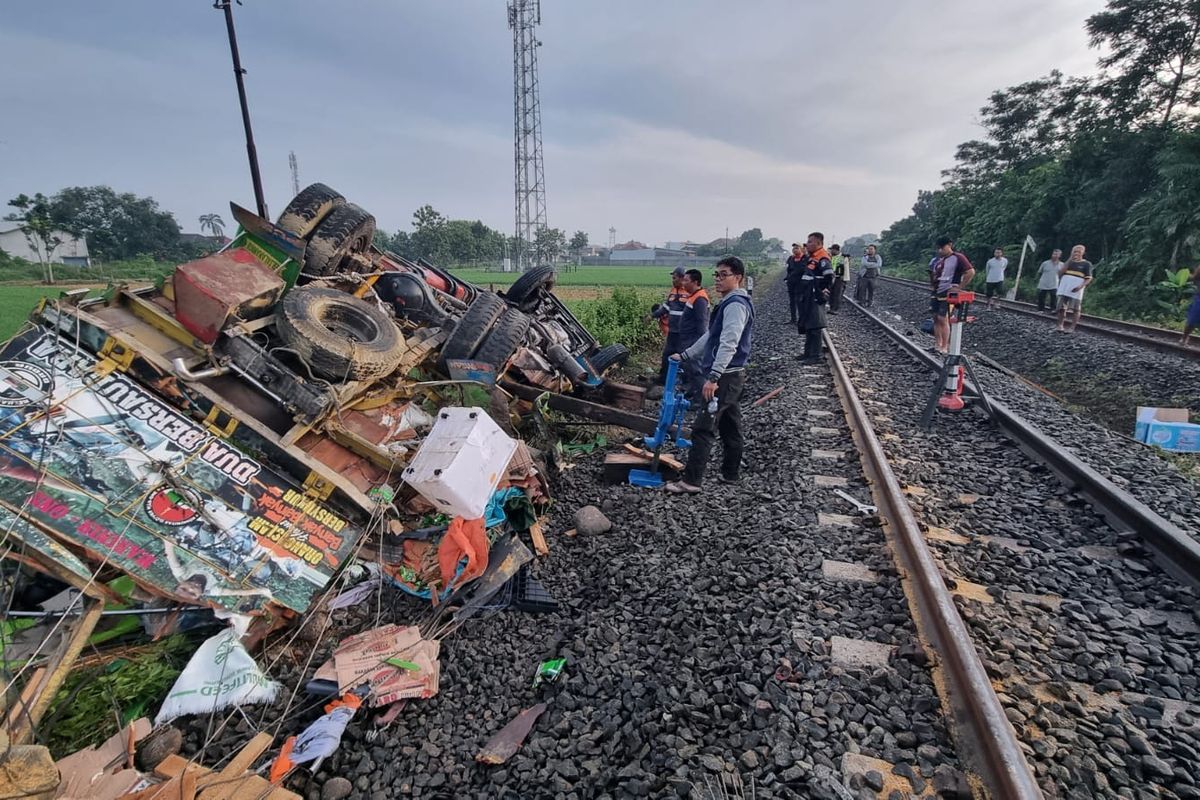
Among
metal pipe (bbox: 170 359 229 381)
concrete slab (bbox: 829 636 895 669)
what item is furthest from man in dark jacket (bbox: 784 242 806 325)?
metal pipe (bbox: 170 359 229 381)

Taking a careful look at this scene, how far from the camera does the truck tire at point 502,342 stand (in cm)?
518

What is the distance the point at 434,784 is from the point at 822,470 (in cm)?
364

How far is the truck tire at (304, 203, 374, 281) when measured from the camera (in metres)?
5.30

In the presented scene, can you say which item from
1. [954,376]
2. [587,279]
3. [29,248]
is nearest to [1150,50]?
[954,376]

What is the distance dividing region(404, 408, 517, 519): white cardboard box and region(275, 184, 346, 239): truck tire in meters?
3.06

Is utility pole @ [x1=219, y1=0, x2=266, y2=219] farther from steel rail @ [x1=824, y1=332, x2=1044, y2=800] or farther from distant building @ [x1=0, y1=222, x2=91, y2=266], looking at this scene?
distant building @ [x1=0, y1=222, x2=91, y2=266]

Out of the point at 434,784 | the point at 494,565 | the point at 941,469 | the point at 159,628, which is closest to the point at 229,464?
the point at 159,628

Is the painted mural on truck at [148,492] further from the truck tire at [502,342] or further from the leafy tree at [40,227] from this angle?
the leafy tree at [40,227]

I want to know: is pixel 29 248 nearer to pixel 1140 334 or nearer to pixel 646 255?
pixel 1140 334

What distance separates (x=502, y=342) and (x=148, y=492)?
9.59 ft

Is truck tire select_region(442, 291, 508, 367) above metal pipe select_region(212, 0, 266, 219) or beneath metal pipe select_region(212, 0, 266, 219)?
beneath

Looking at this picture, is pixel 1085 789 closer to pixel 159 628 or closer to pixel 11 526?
pixel 159 628

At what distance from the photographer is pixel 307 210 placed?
5.48 metres

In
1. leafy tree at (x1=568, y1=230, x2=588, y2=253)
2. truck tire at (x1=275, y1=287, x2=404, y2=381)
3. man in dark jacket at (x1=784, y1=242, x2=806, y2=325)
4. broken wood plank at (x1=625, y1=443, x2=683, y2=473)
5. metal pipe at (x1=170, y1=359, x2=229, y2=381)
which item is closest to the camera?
metal pipe at (x1=170, y1=359, x2=229, y2=381)
